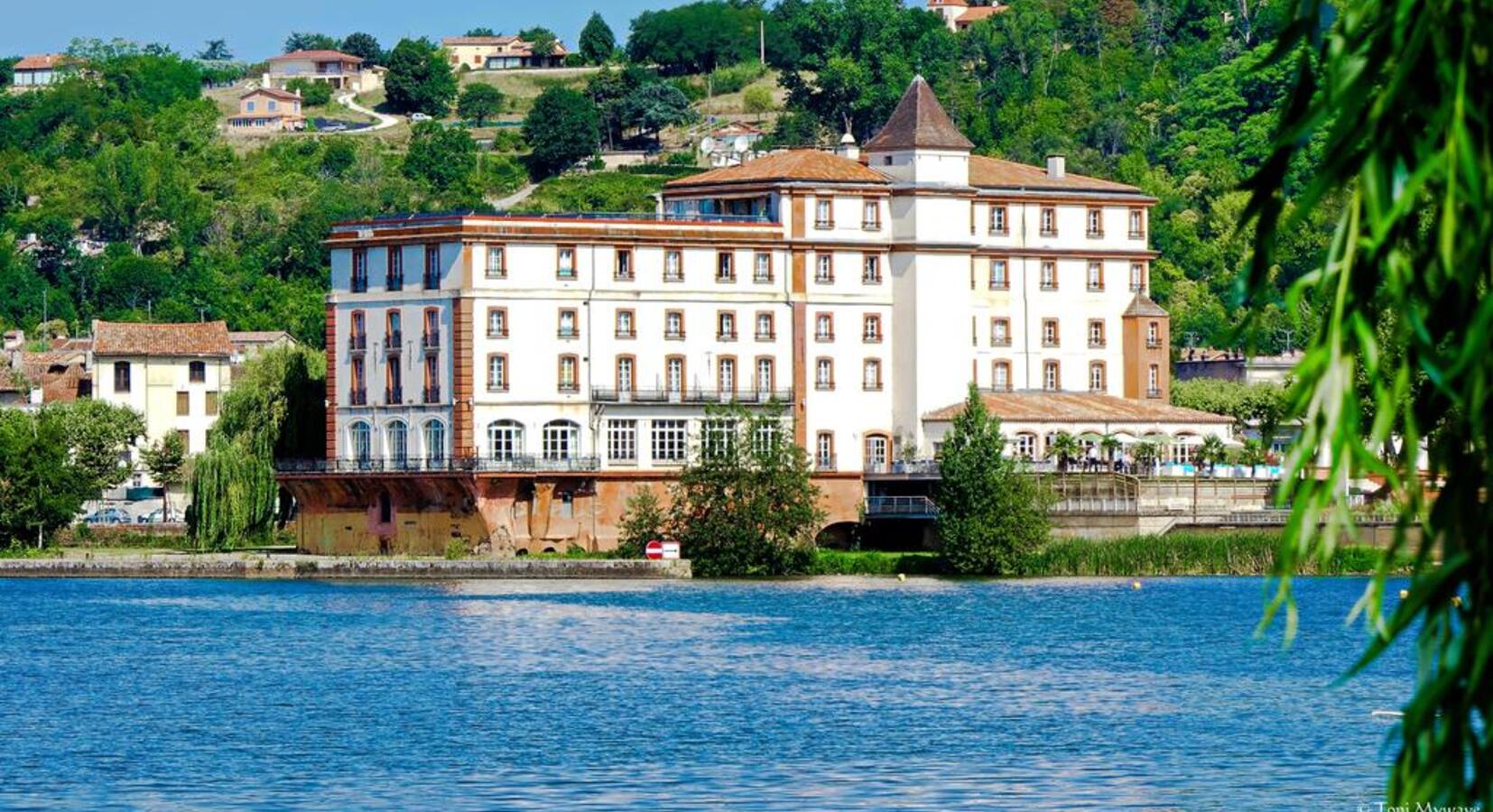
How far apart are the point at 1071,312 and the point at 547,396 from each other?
67.7ft

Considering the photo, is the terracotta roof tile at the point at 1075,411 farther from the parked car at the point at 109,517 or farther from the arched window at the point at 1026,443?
the parked car at the point at 109,517

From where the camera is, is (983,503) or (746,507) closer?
(983,503)

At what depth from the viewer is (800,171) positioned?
106688mm

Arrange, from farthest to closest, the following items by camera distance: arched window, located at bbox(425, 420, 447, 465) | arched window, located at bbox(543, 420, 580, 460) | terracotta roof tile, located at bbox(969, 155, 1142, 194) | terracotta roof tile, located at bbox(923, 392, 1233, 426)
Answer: terracotta roof tile, located at bbox(969, 155, 1142, 194)
terracotta roof tile, located at bbox(923, 392, 1233, 426)
arched window, located at bbox(425, 420, 447, 465)
arched window, located at bbox(543, 420, 580, 460)

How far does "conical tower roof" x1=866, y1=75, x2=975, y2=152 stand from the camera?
354ft

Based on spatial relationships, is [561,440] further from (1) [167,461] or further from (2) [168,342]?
(2) [168,342]

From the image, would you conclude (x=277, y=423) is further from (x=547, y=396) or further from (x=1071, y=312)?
(x=1071, y=312)

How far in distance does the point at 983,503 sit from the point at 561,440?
16438mm

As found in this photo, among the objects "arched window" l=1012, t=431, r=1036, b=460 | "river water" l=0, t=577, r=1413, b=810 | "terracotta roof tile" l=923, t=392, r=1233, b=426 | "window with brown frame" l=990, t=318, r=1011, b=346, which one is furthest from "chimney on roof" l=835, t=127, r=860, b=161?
"river water" l=0, t=577, r=1413, b=810

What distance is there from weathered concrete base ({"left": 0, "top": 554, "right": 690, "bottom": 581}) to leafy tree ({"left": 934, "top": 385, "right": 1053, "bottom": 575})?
8563 millimetres

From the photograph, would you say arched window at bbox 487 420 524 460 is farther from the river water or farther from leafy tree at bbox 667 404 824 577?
the river water

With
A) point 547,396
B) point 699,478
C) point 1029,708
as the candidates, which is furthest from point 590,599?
point 1029,708

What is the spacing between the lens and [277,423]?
107 metres

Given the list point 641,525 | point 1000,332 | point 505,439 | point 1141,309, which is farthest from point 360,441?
point 1141,309
